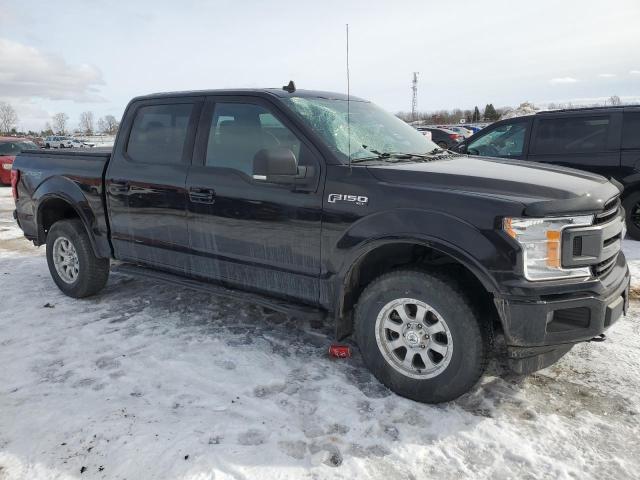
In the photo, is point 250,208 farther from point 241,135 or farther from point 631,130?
point 631,130

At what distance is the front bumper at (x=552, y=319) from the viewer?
103 inches

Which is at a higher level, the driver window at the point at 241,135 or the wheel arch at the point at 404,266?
the driver window at the point at 241,135

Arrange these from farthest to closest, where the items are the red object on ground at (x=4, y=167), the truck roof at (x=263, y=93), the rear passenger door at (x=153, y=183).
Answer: the red object on ground at (x=4, y=167) → the rear passenger door at (x=153, y=183) → the truck roof at (x=263, y=93)

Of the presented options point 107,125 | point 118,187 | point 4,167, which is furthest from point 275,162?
point 107,125

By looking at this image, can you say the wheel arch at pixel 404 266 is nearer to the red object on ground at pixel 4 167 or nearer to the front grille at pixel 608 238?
the front grille at pixel 608 238

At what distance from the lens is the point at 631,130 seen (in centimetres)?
645

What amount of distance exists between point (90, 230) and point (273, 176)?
2.38 meters

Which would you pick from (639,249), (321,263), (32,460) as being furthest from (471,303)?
(639,249)

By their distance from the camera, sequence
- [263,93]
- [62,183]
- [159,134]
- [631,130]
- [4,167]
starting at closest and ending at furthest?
[263,93], [159,134], [62,183], [631,130], [4,167]

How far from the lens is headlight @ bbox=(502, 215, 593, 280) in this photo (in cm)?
260

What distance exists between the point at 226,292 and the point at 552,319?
229cm

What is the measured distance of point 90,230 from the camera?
4.72 m

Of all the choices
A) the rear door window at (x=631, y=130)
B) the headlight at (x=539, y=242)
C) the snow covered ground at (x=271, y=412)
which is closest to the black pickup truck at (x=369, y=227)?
the headlight at (x=539, y=242)

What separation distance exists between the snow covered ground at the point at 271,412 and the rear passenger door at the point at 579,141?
3089mm
